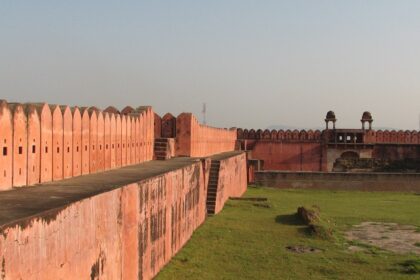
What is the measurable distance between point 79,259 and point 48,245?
64 centimetres

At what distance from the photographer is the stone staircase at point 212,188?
12773mm

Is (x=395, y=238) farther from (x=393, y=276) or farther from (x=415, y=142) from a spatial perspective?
(x=415, y=142)

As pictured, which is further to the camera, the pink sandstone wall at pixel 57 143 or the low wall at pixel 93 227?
the pink sandstone wall at pixel 57 143

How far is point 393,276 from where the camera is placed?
7969 mm

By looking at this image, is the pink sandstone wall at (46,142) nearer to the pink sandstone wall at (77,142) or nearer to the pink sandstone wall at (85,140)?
the pink sandstone wall at (77,142)

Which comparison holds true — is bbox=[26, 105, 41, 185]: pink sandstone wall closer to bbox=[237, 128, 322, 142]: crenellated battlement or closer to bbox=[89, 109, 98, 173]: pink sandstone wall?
bbox=[89, 109, 98, 173]: pink sandstone wall

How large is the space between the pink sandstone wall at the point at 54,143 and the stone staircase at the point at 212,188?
3.86 m

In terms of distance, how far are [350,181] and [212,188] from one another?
32.3ft

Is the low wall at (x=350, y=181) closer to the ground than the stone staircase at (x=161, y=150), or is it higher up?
closer to the ground

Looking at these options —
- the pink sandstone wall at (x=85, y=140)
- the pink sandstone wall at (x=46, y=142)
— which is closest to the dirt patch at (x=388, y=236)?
the pink sandstone wall at (x=85, y=140)

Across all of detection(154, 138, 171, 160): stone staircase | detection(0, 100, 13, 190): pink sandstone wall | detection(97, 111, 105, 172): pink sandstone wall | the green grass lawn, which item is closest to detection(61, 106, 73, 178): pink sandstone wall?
detection(97, 111, 105, 172): pink sandstone wall

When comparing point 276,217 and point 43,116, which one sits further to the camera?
point 276,217

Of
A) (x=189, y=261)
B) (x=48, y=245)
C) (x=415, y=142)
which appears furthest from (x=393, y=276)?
(x=415, y=142)

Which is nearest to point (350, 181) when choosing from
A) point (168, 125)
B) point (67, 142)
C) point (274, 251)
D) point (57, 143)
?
point (168, 125)
